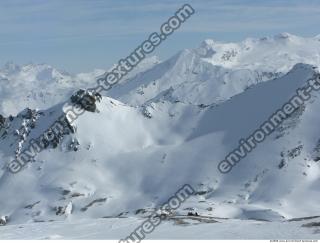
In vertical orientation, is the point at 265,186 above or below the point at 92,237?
above

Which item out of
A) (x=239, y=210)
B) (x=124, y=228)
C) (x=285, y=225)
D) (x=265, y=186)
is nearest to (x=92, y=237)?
(x=124, y=228)

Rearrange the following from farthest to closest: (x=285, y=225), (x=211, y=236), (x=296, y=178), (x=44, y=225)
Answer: (x=296, y=178), (x=44, y=225), (x=285, y=225), (x=211, y=236)

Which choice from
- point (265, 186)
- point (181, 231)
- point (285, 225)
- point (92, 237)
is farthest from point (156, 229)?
point (265, 186)

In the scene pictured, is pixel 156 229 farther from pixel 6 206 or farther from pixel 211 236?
pixel 6 206

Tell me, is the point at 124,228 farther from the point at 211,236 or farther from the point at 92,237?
the point at 211,236

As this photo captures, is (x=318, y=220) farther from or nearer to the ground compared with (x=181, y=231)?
nearer to the ground

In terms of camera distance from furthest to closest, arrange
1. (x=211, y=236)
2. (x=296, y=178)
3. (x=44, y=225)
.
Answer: (x=296, y=178) < (x=44, y=225) < (x=211, y=236)

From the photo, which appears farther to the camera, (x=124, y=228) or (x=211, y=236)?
(x=124, y=228)

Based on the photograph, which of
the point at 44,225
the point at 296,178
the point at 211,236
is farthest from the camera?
the point at 296,178

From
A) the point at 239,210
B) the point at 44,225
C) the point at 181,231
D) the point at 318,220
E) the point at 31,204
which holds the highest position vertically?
the point at 31,204
